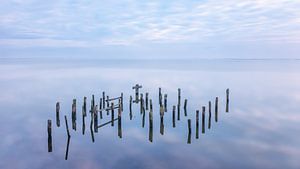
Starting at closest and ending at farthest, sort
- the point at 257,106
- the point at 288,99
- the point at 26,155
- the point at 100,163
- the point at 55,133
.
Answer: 1. the point at 100,163
2. the point at 26,155
3. the point at 55,133
4. the point at 257,106
5. the point at 288,99

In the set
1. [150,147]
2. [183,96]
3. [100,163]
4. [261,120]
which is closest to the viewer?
[100,163]

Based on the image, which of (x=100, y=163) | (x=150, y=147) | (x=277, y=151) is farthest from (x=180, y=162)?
(x=277, y=151)

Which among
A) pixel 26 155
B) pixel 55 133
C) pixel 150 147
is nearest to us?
pixel 26 155

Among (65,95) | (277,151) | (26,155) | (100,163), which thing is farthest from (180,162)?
(65,95)

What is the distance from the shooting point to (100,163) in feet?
50.7

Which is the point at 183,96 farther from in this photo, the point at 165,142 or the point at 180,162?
the point at 180,162

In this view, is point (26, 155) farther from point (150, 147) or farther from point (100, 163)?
point (150, 147)

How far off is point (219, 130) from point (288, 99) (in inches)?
783

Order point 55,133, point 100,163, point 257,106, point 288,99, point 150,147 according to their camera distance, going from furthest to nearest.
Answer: point 288,99, point 257,106, point 55,133, point 150,147, point 100,163

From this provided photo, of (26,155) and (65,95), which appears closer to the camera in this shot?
(26,155)

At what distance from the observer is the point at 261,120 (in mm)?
25328

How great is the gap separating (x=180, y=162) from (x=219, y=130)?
283 inches

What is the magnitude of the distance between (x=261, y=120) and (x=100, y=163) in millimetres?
15679

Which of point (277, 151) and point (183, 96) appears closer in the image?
point (277, 151)
